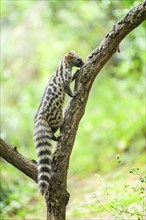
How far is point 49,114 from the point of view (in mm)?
6137

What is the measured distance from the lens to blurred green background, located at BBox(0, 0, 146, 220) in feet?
29.7

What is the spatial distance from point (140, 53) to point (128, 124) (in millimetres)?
1637

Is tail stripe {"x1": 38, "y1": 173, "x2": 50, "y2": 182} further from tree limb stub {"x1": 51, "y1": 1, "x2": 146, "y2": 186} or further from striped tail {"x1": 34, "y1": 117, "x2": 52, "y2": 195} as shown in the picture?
tree limb stub {"x1": 51, "y1": 1, "x2": 146, "y2": 186}

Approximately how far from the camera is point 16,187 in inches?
398

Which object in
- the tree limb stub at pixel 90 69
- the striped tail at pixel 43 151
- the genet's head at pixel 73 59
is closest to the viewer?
the striped tail at pixel 43 151

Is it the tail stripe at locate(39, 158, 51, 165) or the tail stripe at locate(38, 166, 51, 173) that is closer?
the tail stripe at locate(38, 166, 51, 173)

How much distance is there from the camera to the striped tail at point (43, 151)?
514cm

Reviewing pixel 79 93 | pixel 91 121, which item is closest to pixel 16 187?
pixel 91 121

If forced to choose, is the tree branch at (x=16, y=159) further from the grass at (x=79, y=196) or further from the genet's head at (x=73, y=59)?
the genet's head at (x=73, y=59)

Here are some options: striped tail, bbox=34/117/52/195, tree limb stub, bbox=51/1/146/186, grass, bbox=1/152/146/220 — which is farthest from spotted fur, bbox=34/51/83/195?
grass, bbox=1/152/146/220

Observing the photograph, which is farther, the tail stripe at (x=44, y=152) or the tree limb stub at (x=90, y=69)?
the tree limb stub at (x=90, y=69)

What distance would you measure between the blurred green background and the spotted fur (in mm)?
1397

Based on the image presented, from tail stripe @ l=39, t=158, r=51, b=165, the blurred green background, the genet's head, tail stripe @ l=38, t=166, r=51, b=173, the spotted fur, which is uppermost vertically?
the blurred green background

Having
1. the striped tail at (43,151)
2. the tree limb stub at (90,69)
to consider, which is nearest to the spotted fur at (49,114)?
the striped tail at (43,151)
